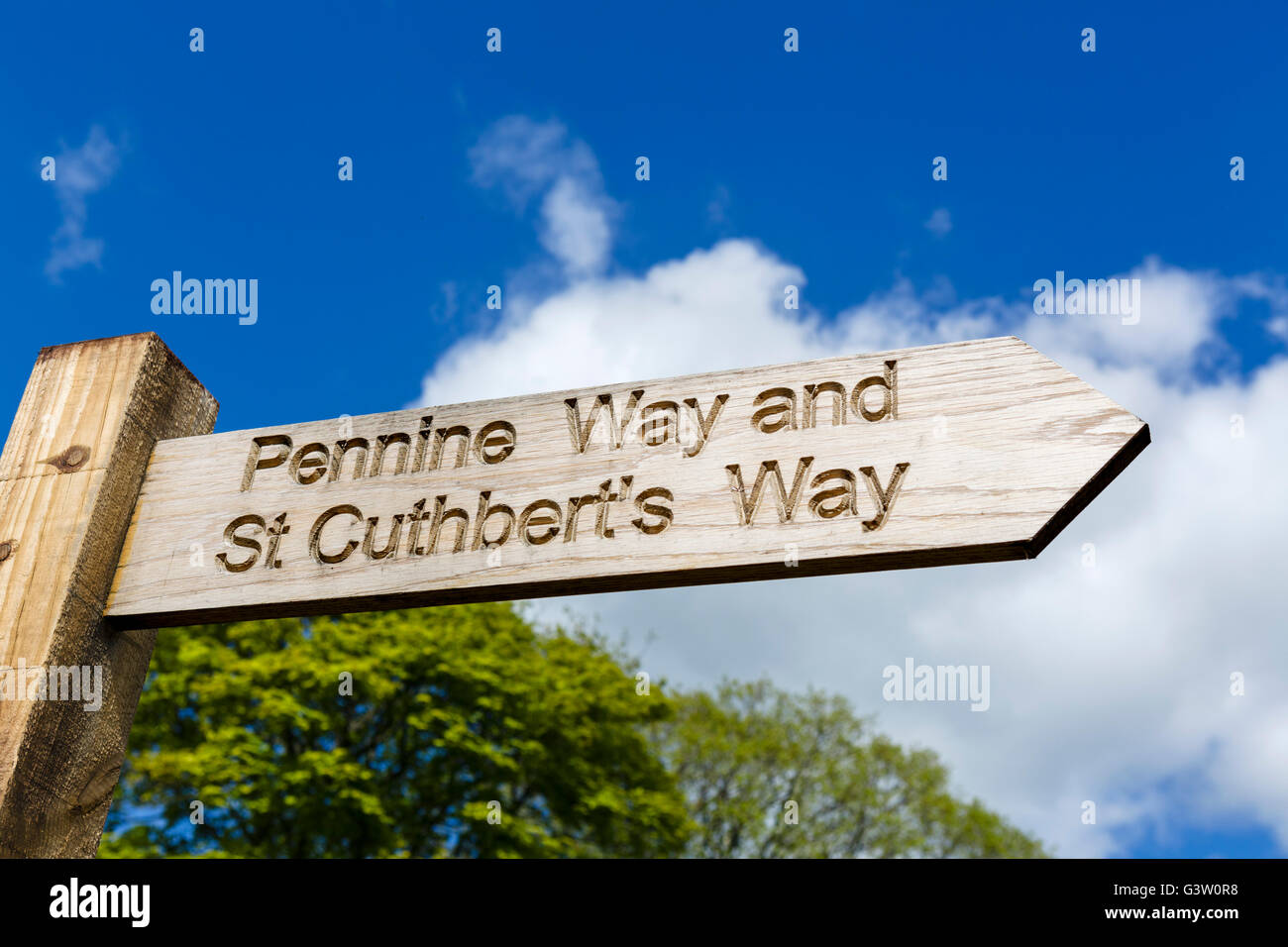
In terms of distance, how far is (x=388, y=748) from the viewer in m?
15.4

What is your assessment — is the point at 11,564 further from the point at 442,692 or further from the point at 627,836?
the point at 627,836

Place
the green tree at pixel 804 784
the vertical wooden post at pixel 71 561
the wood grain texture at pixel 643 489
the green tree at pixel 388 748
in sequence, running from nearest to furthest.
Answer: the wood grain texture at pixel 643 489 → the vertical wooden post at pixel 71 561 → the green tree at pixel 388 748 → the green tree at pixel 804 784

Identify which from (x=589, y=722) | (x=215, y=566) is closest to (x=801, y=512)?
(x=215, y=566)

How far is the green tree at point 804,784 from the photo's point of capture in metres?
21.4

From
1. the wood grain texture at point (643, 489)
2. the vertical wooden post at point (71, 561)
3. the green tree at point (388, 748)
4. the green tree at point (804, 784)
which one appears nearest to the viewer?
the wood grain texture at point (643, 489)

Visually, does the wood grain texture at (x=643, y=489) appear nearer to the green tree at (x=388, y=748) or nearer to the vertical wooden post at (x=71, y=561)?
the vertical wooden post at (x=71, y=561)

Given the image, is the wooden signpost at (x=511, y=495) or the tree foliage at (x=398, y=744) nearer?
the wooden signpost at (x=511, y=495)

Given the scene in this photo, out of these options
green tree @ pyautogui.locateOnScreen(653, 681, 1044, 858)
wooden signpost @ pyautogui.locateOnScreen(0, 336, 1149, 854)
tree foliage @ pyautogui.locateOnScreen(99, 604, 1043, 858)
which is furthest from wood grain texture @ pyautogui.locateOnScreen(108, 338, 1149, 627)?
green tree @ pyautogui.locateOnScreen(653, 681, 1044, 858)

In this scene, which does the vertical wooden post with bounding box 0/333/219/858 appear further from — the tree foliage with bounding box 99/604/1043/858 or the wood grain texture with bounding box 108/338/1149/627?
the tree foliage with bounding box 99/604/1043/858

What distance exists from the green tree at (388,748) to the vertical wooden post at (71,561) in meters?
12.2

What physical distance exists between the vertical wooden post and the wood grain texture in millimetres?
80

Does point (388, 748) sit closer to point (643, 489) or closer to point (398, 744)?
point (398, 744)

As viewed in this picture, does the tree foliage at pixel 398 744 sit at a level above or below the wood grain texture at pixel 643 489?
above

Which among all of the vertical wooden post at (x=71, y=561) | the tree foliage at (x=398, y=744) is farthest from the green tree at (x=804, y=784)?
the vertical wooden post at (x=71, y=561)
